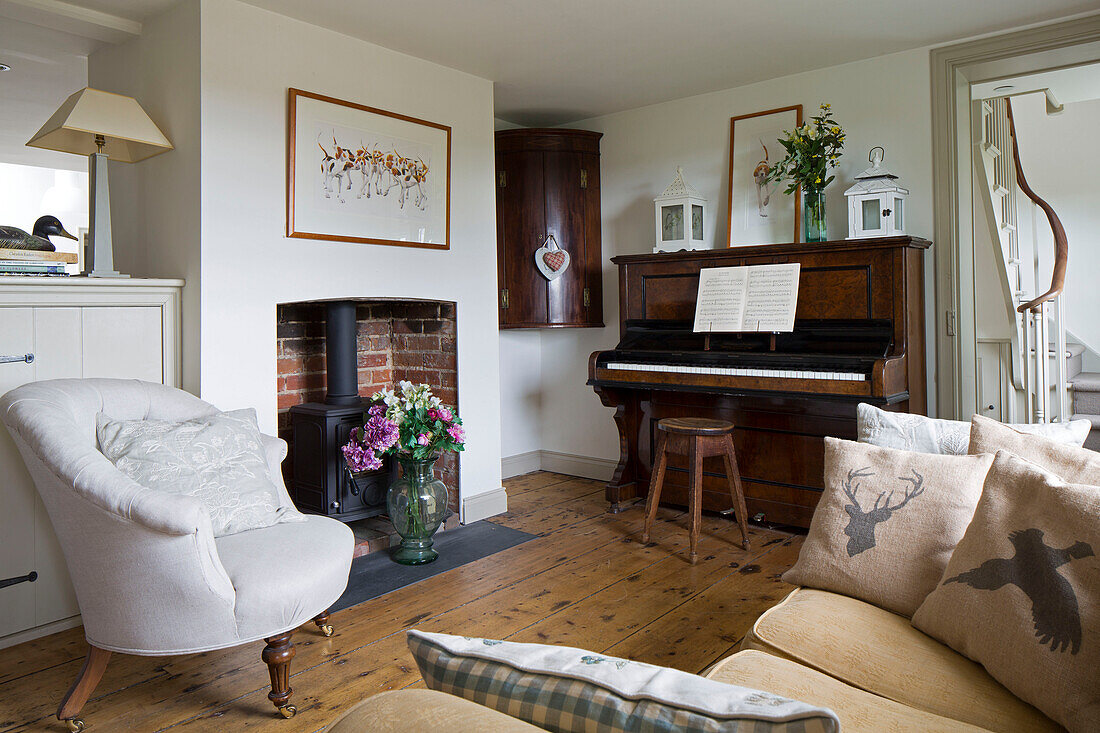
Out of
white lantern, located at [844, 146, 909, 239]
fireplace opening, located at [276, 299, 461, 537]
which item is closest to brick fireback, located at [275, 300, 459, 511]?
fireplace opening, located at [276, 299, 461, 537]

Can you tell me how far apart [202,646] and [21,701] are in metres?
0.75

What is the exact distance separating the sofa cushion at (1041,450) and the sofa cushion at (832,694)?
2.15 feet

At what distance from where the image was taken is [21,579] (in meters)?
2.61

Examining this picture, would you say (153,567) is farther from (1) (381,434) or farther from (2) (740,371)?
(2) (740,371)

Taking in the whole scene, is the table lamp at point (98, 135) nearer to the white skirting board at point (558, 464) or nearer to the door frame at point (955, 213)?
the white skirting board at point (558, 464)

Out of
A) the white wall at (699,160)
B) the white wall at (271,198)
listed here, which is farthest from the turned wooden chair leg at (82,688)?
the white wall at (699,160)

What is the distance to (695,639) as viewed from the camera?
2.59 metres

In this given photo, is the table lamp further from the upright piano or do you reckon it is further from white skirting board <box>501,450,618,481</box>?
white skirting board <box>501,450,618,481</box>

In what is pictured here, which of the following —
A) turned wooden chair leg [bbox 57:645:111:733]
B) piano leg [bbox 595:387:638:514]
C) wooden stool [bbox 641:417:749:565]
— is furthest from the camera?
piano leg [bbox 595:387:638:514]

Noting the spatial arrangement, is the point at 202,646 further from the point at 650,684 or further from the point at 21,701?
the point at 650,684

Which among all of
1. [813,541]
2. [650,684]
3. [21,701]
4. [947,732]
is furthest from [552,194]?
[650,684]

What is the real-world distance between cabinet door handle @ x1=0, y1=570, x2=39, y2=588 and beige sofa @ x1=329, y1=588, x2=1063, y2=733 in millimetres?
2477

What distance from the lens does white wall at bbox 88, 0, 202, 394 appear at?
3018 mm

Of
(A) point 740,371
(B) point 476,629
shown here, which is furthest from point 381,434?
(A) point 740,371
